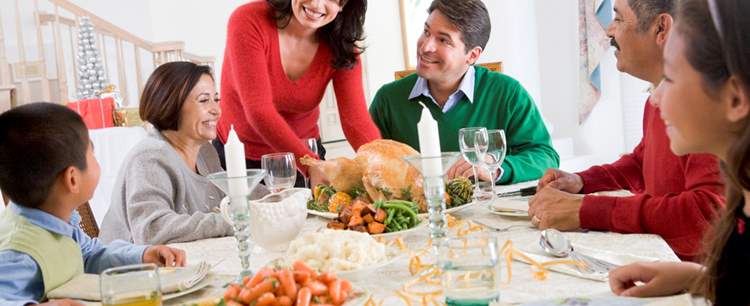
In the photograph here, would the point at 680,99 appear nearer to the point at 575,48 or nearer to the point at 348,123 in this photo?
the point at 348,123

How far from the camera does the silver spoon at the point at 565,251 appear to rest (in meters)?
1.27

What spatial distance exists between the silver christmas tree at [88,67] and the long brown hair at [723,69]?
557 centimetres

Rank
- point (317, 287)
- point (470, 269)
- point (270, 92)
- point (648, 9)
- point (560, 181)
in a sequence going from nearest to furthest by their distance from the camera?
point (470, 269) < point (317, 287) < point (648, 9) < point (560, 181) < point (270, 92)

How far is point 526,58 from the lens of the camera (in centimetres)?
587

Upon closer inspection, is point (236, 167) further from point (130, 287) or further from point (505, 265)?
point (505, 265)

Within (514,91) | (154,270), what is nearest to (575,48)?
(514,91)

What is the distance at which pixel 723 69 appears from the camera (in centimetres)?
97

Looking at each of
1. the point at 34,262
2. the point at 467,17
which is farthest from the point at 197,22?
the point at 34,262

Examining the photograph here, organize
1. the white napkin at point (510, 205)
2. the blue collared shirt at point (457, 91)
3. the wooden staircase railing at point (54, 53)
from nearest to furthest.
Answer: the white napkin at point (510, 205) → the blue collared shirt at point (457, 91) → the wooden staircase railing at point (54, 53)

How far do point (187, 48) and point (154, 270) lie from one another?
8.51 meters

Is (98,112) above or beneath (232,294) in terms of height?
above

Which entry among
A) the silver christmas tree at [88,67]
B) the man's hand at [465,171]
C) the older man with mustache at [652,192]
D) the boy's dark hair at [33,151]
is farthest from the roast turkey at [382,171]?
the silver christmas tree at [88,67]

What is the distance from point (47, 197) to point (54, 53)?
7.43 metres

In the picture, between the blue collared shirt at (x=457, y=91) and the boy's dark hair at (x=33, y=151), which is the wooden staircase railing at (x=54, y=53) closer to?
the blue collared shirt at (x=457, y=91)
